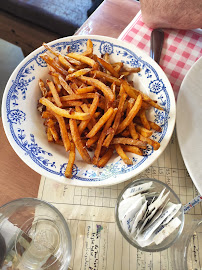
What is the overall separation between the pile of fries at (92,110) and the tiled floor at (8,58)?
162 centimetres

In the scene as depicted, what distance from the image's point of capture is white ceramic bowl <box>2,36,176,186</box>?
3.00 ft

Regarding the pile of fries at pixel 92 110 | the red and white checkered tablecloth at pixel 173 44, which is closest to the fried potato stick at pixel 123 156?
the pile of fries at pixel 92 110

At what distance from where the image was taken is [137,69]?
1126 mm

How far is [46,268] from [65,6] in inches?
79.4

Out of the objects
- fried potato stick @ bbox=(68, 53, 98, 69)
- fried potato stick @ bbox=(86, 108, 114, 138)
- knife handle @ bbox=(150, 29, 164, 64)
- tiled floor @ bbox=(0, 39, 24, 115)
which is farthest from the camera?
tiled floor @ bbox=(0, 39, 24, 115)

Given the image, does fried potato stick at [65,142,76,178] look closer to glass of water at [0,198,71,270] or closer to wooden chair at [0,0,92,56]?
glass of water at [0,198,71,270]

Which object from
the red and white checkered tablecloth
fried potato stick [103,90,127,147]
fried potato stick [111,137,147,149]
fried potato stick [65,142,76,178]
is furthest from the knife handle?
fried potato stick [65,142,76,178]

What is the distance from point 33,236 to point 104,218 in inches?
10.2

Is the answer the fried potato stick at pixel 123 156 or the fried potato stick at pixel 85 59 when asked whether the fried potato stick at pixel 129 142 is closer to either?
the fried potato stick at pixel 123 156

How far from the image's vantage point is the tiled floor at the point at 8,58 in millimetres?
2535

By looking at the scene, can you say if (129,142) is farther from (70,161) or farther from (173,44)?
(173,44)

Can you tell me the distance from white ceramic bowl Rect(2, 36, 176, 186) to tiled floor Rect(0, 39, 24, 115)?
1551 millimetres

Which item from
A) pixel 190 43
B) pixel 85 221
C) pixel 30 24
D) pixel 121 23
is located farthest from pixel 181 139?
pixel 30 24

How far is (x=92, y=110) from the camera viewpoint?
95 centimetres
